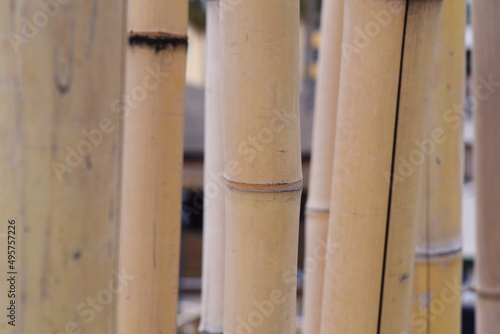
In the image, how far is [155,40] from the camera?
0.66m

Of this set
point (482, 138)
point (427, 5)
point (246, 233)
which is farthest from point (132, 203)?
point (482, 138)

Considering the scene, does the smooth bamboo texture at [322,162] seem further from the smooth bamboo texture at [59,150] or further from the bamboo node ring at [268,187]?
the smooth bamboo texture at [59,150]

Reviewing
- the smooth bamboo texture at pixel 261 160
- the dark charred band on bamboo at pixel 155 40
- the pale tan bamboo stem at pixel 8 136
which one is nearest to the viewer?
the pale tan bamboo stem at pixel 8 136

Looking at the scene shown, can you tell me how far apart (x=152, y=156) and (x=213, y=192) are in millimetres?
214

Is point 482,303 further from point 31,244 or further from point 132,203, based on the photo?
point 31,244

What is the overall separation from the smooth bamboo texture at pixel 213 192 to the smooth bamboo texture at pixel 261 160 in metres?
0.33

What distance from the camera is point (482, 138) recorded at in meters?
0.90

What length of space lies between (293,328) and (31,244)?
0.98 ft

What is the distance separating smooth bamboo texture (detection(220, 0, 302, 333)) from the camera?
19.2 inches

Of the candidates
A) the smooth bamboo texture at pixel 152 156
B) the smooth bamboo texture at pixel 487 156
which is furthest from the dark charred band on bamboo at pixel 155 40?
the smooth bamboo texture at pixel 487 156

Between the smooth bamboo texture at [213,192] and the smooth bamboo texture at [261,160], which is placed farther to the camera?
the smooth bamboo texture at [213,192]

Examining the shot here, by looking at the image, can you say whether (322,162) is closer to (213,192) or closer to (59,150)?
(213,192)

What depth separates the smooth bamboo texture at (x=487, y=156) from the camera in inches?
33.7

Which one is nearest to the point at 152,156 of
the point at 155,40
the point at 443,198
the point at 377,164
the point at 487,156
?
the point at 155,40
